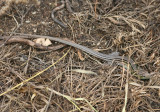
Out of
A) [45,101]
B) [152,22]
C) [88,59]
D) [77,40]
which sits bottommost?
[45,101]

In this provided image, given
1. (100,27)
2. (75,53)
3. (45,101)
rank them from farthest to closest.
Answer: (100,27), (75,53), (45,101)

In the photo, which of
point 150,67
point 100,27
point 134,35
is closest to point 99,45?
point 100,27

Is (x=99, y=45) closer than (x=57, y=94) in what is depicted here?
No

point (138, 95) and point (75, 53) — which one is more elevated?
point (75, 53)

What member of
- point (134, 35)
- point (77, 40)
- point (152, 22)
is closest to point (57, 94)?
point (77, 40)

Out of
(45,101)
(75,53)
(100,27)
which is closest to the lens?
(45,101)

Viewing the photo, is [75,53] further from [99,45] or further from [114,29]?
[114,29]
